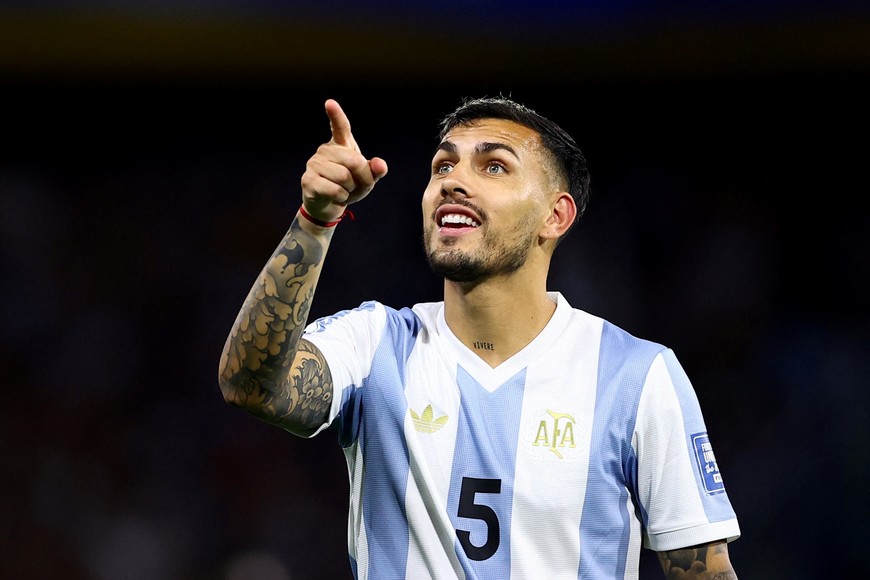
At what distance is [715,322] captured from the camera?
5.28 m

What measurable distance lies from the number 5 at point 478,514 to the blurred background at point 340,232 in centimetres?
288

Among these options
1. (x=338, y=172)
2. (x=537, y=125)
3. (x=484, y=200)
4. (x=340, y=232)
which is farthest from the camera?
(x=340, y=232)

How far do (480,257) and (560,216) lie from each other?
1.35 feet

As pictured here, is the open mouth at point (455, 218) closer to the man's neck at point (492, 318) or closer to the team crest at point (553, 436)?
the man's neck at point (492, 318)

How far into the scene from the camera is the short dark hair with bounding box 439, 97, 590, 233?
2.76m

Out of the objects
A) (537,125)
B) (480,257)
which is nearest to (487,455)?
(480,257)

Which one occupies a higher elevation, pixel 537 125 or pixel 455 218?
pixel 537 125

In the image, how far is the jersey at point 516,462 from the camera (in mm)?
2287

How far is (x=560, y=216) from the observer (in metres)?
2.79

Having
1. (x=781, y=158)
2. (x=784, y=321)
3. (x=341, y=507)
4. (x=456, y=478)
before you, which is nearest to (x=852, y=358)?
(x=784, y=321)

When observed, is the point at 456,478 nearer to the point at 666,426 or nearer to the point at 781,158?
the point at 666,426

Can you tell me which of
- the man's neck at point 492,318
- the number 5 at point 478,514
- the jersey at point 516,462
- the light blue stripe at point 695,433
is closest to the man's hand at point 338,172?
the jersey at point 516,462

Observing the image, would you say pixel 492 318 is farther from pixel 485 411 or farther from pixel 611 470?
pixel 611 470

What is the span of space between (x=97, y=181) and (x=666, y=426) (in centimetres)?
421
